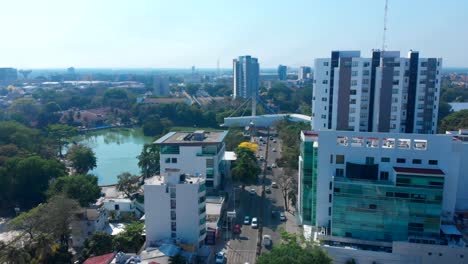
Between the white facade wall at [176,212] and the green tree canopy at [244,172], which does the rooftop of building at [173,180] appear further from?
the green tree canopy at [244,172]

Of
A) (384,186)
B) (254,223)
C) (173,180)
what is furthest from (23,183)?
(384,186)

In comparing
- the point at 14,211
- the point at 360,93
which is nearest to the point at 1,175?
the point at 14,211

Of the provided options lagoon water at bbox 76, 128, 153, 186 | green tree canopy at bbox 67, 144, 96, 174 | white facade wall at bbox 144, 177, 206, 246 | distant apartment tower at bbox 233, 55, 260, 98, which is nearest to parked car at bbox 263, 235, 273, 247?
white facade wall at bbox 144, 177, 206, 246

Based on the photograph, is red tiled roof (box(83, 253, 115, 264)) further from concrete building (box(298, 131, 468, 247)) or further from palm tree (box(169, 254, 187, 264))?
concrete building (box(298, 131, 468, 247))

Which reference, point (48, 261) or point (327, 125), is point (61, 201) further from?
point (327, 125)

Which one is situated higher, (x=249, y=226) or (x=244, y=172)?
(x=244, y=172)

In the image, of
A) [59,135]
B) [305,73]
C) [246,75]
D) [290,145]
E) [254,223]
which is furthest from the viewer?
[305,73]

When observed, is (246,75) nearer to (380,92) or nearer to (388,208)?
(380,92)
